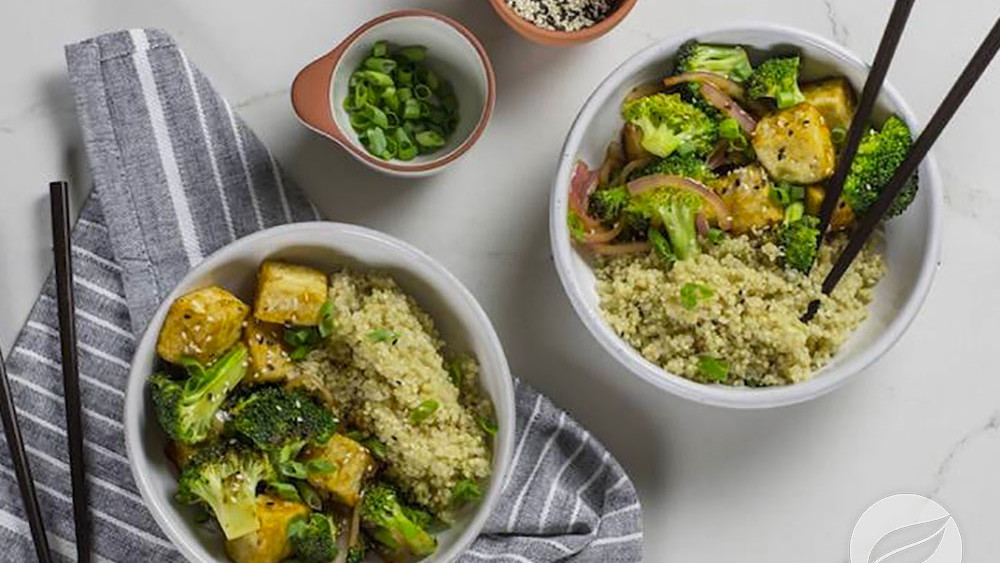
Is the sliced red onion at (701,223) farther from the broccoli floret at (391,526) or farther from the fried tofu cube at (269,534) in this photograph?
the fried tofu cube at (269,534)

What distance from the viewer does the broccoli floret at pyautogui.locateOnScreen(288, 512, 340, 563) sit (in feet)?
6.99

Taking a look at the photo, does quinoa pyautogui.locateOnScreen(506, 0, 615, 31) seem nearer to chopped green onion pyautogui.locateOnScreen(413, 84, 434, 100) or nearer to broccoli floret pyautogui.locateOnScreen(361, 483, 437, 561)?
chopped green onion pyautogui.locateOnScreen(413, 84, 434, 100)

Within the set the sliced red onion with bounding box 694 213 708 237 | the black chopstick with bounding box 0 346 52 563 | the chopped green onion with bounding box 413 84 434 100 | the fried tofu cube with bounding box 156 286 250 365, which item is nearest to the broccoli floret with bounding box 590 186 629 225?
the sliced red onion with bounding box 694 213 708 237

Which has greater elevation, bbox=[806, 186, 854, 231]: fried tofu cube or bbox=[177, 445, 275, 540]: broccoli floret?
bbox=[177, 445, 275, 540]: broccoli floret

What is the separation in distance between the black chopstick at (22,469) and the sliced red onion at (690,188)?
102cm

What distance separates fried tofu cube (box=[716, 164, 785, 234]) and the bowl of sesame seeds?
322 mm

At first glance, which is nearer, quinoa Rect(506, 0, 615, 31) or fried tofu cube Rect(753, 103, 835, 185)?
fried tofu cube Rect(753, 103, 835, 185)

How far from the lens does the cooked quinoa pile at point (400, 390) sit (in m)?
2.16

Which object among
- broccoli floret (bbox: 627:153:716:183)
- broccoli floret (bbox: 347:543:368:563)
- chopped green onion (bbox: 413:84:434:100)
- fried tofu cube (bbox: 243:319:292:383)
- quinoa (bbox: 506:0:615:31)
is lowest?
broccoli floret (bbox: 347:543:368:563)

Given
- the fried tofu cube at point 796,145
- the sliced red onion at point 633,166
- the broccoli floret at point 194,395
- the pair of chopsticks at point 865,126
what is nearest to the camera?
the pair of chopsticks at point 865,126

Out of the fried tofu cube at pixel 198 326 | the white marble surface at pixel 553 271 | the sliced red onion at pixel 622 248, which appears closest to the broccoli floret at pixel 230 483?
the fried tofu cube at pixel 198 326

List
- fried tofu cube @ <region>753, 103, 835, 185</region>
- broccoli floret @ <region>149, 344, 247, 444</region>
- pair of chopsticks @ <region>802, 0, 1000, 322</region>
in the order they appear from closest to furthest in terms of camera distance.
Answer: pair of chopsticks @ <region>802, 0, 1000, 322</region>
broccoli floret @ <region>149, 344, 247, 444</region>
fried tofu cube @ <region>753, 103, 835, 185</region>

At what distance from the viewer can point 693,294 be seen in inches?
85.7

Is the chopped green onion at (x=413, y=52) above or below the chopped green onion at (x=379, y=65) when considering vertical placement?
below
